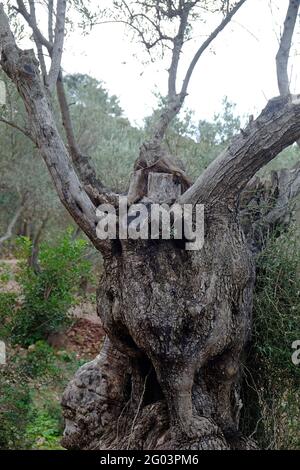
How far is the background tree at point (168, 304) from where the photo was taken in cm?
445

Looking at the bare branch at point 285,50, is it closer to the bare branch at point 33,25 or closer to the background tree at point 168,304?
the background tree at point 168,304

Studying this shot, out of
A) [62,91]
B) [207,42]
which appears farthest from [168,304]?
[207,42]

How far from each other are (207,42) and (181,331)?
411 centimetres

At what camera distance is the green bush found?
980 cm

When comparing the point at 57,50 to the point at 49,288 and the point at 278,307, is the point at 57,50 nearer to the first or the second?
the point at 278,307

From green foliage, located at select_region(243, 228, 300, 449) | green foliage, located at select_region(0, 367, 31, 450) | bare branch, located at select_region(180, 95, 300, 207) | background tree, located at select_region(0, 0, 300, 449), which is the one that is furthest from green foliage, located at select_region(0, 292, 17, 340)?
bare branch, located at select_region(180, 95, 300, 207)

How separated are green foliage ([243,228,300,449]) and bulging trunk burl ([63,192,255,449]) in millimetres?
217

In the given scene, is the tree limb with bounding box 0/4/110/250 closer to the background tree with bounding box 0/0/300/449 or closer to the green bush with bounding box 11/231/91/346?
the background tree with bounding box 0/0/300/449

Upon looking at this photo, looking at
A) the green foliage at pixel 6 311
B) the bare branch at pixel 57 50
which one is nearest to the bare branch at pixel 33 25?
the bare branch at pixel 57 50

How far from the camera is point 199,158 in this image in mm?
12062

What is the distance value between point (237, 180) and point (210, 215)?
36cm

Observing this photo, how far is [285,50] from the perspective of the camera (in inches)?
233

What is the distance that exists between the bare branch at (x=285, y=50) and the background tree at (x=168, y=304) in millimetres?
1495

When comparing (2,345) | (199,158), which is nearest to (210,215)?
(2,345)
